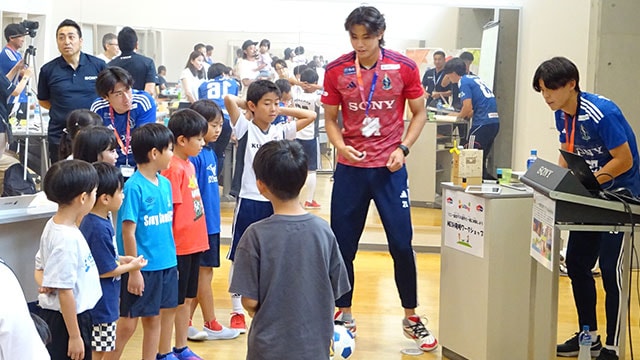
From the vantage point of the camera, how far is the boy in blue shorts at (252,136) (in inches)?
181

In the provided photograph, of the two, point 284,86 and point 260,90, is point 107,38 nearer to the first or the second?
point 284,86

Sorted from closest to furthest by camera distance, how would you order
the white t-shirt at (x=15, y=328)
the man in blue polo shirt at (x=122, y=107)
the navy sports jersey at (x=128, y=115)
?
the white t-shirt at (x=15, y=328) < the man in blue polo shirt at (x=122, y=107) < the navy sports jersey at (x=128, y=115)

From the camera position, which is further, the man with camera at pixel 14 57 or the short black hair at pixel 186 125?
the man with camera at pixel 14 57

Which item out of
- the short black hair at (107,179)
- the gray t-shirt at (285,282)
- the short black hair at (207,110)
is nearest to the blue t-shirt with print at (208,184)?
the short black hair at (207,110)

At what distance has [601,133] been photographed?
393 cm

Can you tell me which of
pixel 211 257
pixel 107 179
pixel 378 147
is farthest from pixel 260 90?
pixel 107 179

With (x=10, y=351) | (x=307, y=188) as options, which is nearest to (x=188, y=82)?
(x=307, y=188)

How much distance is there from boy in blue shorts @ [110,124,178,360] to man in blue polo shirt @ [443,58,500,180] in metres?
4.40

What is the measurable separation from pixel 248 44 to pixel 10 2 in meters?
2.26

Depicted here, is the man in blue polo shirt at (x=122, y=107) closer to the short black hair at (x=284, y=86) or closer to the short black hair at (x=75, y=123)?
the short black hair at (x=75, y=123)

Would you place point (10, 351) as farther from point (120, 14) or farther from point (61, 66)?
point (120, 14)

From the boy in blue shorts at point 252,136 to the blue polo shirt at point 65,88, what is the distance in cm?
109

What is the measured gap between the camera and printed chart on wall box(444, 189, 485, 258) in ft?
13.3

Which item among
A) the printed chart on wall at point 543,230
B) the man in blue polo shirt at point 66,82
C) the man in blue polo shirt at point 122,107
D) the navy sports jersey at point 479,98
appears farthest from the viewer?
the navy sports jersey at point 479,98
